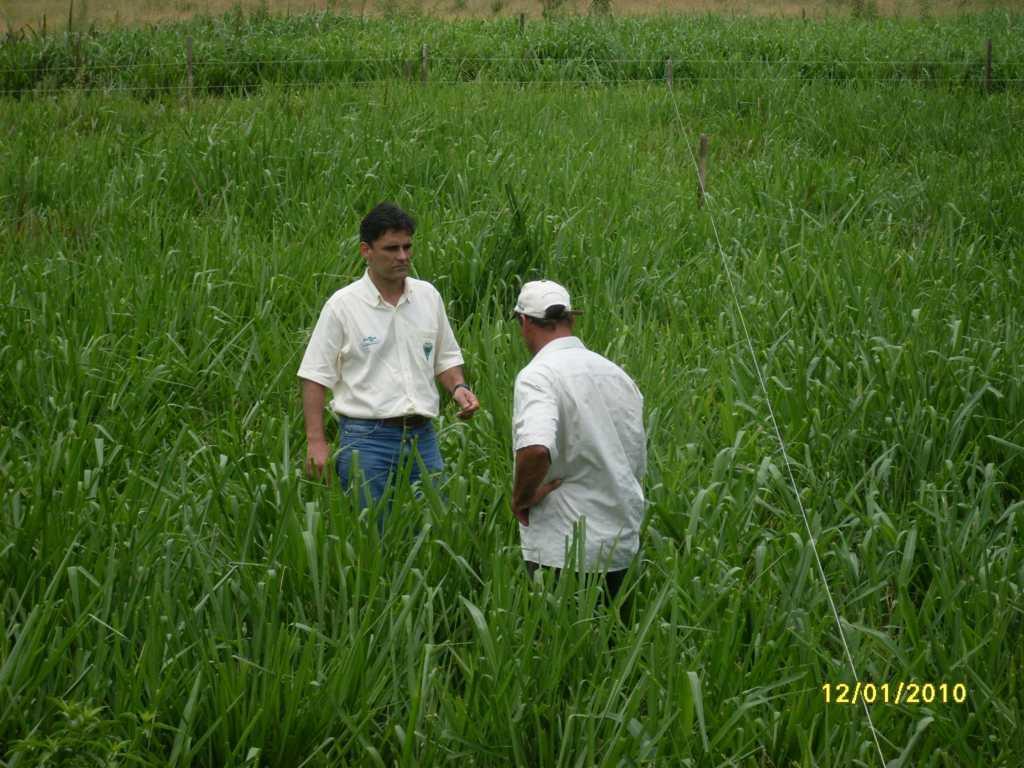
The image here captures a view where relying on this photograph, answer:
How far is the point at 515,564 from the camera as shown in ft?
13.0

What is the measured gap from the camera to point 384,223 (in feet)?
13.3

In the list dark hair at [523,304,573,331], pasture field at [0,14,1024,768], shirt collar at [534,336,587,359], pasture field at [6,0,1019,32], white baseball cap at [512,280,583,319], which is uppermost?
pasture field at [6,0,1019,32]

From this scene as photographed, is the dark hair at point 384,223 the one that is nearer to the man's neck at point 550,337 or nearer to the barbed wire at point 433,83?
the man's neck at point 550,337

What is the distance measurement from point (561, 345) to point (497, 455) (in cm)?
125

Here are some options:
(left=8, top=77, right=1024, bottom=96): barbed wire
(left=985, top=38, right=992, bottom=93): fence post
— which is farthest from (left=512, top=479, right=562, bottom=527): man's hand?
(left=985, top=38, right=992, bottom=93): fence post

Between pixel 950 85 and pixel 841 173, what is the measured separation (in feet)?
18.0

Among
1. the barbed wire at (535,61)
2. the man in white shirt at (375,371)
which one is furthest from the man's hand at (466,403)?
the barbed wire at (535,61)

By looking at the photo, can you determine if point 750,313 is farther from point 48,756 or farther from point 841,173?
point 48,756

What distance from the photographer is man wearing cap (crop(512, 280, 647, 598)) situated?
130 inches

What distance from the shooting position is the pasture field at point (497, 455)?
3.02 meters

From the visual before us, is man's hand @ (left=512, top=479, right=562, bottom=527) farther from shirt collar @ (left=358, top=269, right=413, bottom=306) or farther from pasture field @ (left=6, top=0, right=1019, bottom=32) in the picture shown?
pasture field @ (left=6, top=0, right=1019, bottom=32)

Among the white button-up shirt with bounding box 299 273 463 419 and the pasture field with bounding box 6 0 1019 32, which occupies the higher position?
the pasture field with bounding box 6 0 1019 32

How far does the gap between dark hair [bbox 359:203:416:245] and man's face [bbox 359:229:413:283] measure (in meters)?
0.01

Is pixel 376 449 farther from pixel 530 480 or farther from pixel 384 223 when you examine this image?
pixel 530 480
